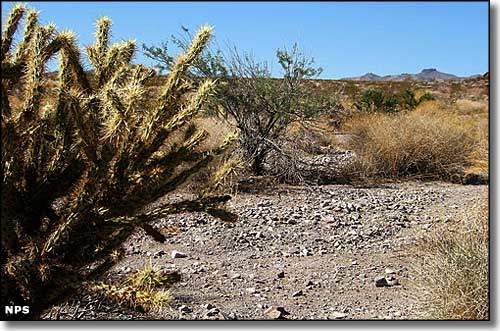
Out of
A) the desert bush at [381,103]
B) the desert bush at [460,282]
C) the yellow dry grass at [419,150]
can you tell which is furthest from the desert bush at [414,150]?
the desert bush at [460,282]

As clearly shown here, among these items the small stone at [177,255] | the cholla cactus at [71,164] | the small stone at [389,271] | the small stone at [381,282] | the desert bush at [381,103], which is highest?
the desert bush at [381,103]

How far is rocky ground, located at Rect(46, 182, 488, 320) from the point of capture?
307 centimetres

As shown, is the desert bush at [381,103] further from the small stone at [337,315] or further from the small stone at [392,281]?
the small stone at [337,315]

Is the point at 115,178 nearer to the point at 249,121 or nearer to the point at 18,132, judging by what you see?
the point at 18,132

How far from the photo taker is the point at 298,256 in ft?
13.6

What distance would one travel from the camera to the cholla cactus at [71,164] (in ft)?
6.16

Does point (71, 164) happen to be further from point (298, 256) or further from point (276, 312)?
point (298, 256)

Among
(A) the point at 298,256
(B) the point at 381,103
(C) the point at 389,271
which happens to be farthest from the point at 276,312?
(B) the point at 381,103

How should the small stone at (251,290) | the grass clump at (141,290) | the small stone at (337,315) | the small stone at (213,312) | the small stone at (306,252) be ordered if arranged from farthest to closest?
1. the small stone at (306,252)
2. the small stone at (251,290)
3. the small stone at (213,312)
4. the small stone at (337,315)
5. the grass clump at (141,290)

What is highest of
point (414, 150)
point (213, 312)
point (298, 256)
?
point (414, 150)

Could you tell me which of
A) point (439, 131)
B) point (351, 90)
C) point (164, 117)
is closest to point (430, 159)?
point (439, 131)

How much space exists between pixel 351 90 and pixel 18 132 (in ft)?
41.8

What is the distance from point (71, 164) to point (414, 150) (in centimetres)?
551

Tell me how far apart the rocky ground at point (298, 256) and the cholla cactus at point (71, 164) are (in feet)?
1.60
